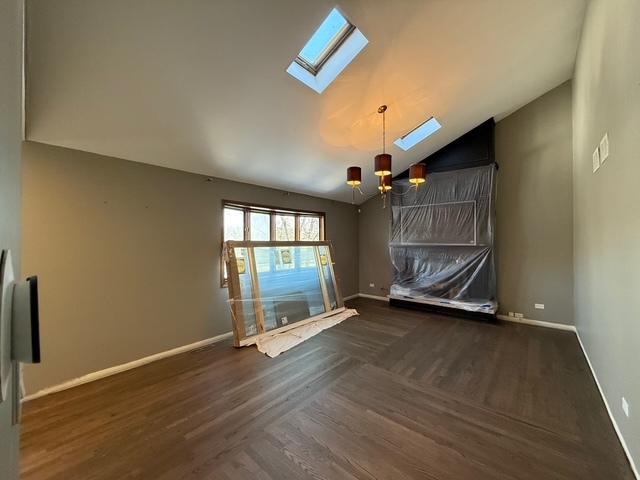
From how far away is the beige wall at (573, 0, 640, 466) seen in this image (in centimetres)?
166

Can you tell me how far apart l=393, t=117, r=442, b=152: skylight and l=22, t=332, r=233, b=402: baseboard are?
4.26 meters

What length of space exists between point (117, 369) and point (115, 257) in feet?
4.11

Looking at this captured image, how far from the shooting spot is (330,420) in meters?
2.16

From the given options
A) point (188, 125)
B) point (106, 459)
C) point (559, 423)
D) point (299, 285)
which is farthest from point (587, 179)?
point (106, 459)

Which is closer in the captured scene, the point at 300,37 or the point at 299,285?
the point at 300,37

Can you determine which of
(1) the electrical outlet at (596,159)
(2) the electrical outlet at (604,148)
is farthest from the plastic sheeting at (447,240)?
(2) the electrical outlet at (604,148)

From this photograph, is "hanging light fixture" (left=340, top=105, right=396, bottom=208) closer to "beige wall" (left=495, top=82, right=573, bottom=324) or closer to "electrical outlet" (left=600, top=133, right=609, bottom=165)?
"electrical outlet" (left=600, top=133, right=609, bottom=165)

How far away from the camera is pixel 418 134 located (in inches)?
176

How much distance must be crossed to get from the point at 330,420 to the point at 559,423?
1843mm

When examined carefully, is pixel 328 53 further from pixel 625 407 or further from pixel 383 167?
pixel 625 407

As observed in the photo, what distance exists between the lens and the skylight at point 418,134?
13.9ft

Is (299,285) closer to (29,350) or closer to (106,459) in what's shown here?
(106,459)

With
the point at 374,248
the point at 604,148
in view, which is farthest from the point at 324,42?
the point at 374,248

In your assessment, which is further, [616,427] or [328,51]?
[328,51]
